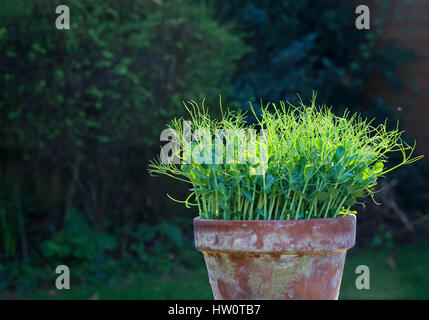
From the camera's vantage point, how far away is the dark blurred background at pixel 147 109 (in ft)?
14.3

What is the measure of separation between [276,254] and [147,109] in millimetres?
2949

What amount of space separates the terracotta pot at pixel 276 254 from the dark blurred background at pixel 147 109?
2.01 metres

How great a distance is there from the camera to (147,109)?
466 centimetres

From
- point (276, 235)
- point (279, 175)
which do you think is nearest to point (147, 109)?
point (279, 175)

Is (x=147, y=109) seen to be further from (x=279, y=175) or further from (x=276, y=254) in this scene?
(x=276, y=254)

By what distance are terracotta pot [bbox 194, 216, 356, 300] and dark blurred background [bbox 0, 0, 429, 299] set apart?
6.58 ft

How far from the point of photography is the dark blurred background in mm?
4371

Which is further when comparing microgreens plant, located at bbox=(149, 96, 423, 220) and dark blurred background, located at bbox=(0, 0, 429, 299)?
dark blurred background, located at bbox=(0, 0, 429, 299)

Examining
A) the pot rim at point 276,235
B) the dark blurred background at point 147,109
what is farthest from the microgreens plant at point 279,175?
the dark blurred background at point 147,109

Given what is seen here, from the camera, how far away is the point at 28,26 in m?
4.35

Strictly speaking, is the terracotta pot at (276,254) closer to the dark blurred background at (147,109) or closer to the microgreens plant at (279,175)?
the microgreens plant at (279,175)

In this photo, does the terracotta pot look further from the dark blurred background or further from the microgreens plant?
the dark blurred background

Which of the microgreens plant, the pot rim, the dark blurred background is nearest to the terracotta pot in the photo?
the pot rim
